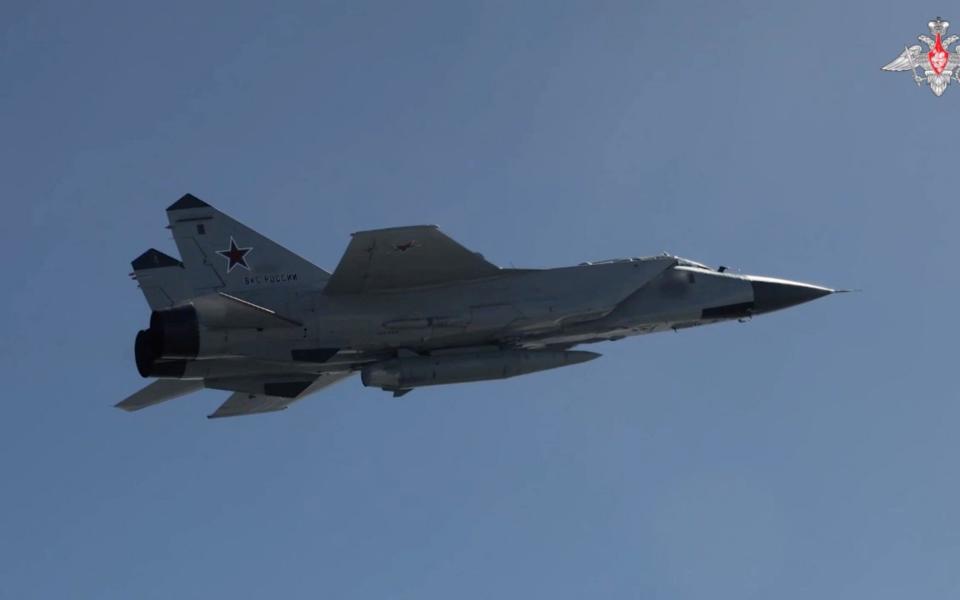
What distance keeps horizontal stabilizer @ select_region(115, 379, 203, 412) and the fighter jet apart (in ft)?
0.08

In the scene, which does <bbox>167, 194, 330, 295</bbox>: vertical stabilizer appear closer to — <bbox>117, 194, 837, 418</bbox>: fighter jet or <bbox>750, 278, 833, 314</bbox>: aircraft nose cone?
<bbox>117, 194, 837, 418</bbox>: fighter jet

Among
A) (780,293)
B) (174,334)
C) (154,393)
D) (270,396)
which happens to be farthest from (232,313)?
(780,293)

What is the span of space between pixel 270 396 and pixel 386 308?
14.5 feet

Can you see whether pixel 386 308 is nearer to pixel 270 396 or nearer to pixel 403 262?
pixel 403 262

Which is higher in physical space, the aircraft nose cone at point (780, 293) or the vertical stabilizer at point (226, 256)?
the vertical stabilizer at point (226, 256)

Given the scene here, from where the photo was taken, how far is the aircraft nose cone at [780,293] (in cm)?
3167

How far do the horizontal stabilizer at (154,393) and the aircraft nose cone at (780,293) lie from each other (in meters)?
11.4

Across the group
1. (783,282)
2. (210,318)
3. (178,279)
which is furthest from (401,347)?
(783,282)

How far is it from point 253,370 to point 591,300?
6.58 metres

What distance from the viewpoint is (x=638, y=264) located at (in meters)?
30.6

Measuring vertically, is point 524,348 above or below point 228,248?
below

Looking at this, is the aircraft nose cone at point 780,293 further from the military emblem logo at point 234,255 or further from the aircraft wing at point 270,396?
the military emblem logo at point 234,255

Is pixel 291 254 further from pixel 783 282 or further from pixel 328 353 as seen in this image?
pixel 783 282

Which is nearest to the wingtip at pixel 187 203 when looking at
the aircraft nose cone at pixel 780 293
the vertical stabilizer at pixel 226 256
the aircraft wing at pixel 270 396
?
the vertical stabilizer at pixel 226 256
